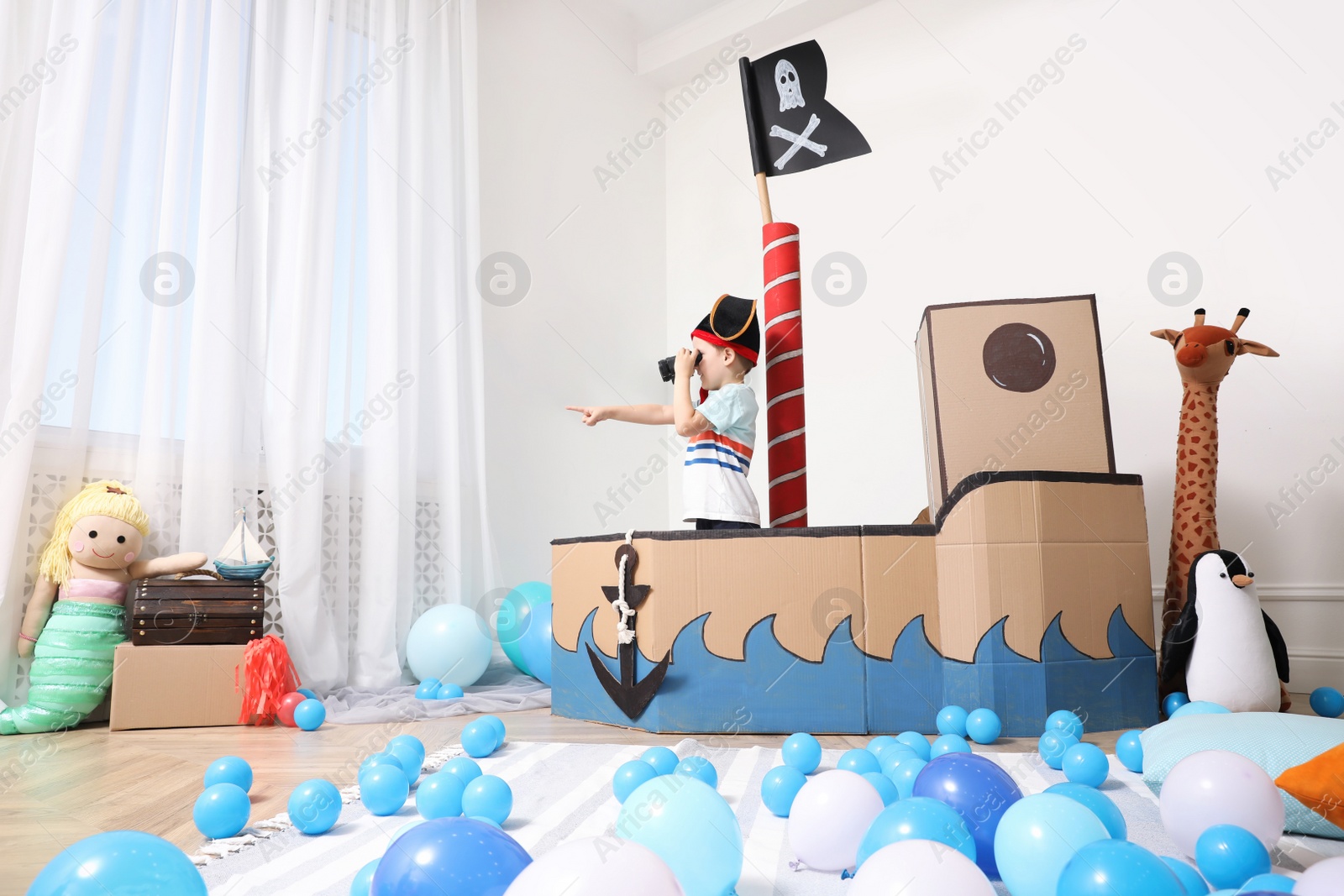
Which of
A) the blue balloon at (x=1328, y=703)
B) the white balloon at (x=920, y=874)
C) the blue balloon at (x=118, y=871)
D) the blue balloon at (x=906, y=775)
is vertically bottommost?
the blue balloon at (x=1328, y=703)

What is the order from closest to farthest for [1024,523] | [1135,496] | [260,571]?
A: [1024,523] → [1135,496] → [260,571]

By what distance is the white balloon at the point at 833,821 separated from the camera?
0.89 m

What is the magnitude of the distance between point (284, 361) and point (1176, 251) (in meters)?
2.68

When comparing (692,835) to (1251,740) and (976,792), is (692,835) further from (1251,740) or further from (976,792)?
(1251,740)

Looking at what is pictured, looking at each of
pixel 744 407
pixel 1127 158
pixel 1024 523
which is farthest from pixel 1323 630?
pixel 744 407

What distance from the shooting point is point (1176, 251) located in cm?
262

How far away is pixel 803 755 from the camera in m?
1.27

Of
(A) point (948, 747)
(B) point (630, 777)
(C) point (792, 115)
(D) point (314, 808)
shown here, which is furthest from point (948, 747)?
(C) point (792, 115)

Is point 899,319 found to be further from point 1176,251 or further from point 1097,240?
point 1176,251

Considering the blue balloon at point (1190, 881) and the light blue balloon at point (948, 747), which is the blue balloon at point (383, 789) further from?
the blue balloon at point (1190, 881)

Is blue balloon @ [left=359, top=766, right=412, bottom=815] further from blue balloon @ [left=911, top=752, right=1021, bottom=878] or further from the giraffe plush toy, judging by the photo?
the giraffe plush toy

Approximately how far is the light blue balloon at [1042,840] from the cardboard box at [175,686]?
1.79 meters

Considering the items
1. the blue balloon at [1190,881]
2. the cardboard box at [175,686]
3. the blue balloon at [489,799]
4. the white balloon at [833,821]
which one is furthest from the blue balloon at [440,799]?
the cardboard box at [175,686]

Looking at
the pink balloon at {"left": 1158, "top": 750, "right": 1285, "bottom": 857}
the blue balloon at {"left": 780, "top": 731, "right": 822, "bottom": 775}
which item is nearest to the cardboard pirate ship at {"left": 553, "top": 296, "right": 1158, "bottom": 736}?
the blue balloon at {"left": 780, "top": 731, "right": 822, "bottom": 775}
